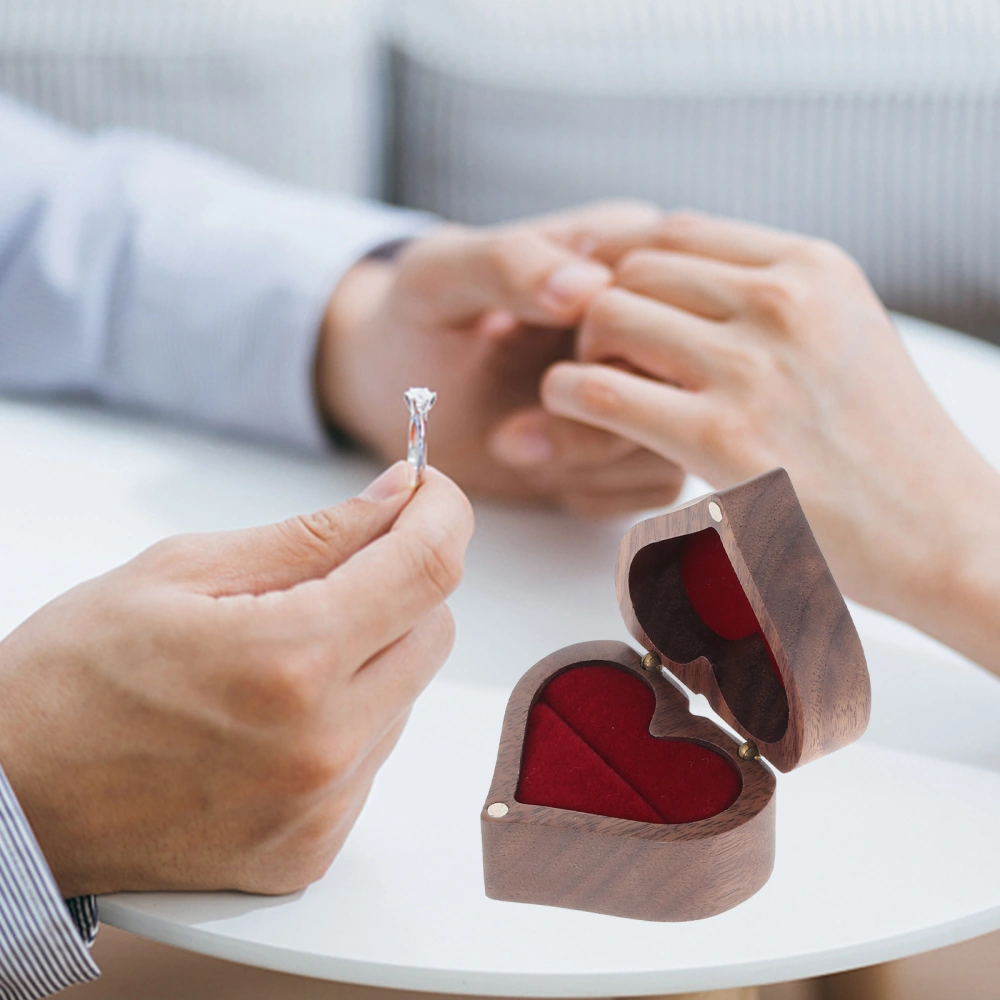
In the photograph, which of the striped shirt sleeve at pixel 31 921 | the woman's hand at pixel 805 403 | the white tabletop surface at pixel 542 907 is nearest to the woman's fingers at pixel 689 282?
the woman's hand at pixel 805 403

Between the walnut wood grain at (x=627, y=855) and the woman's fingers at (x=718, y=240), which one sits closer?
the walnut wood grain at (x=627, y=855)

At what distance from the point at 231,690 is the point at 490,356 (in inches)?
12.4

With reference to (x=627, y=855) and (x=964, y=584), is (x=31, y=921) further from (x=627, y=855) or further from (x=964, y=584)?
(x=964, y=584)

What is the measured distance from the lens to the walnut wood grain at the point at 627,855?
0.93ft

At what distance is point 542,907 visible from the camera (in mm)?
300

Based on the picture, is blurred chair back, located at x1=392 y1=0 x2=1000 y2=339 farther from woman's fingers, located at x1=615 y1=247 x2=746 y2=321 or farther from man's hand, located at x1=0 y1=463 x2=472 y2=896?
man's hand, located at x1=0 y1=463 x2=472 y2=896

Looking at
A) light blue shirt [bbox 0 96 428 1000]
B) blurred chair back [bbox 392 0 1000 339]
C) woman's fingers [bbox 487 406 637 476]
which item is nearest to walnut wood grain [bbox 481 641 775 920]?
woman's fingers [bbox 487 406 637 476]

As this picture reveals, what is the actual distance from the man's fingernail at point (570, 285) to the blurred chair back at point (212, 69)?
52cm

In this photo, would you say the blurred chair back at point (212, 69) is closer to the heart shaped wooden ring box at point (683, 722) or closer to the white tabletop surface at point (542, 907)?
the white tabletop surface at point (542, 907)

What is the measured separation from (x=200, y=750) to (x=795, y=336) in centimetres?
29

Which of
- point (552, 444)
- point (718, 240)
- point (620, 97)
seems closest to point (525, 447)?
point (552, 444)

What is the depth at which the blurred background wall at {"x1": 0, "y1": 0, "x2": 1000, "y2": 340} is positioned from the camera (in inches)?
35.8

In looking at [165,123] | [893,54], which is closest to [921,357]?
[893,54]

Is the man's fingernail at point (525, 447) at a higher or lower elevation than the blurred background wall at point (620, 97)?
lower
